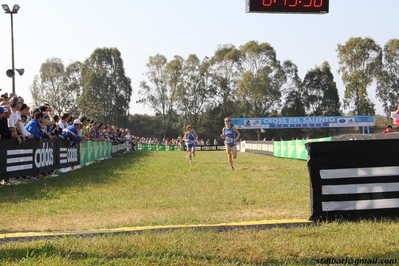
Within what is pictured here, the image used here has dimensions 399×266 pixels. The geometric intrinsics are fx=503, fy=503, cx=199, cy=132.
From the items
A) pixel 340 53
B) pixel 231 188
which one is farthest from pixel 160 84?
pixel 231 188

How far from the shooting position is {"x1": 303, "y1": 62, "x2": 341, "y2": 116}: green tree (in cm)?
8062

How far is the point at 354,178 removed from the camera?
23.0 ft

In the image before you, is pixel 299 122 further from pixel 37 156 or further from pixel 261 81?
pixel 37 156

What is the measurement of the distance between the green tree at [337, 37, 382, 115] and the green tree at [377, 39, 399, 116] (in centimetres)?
173

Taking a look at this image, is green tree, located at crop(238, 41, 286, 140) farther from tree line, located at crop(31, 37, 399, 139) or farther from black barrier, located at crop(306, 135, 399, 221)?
black barrier, located at crop(306, 135, 399, 221)

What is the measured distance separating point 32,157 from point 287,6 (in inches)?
321

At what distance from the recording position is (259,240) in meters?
5.58

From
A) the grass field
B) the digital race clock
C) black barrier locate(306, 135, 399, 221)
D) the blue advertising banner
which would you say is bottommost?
the grass field

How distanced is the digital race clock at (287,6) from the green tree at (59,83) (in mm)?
62522

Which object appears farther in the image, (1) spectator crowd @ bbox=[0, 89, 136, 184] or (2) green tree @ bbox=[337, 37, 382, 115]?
(2) green tree @ bbox=[337, 37, 382, 115]

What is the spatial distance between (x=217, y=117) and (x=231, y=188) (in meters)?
69.9

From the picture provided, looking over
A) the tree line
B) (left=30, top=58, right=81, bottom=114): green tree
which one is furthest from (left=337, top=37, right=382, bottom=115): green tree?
(left=30, top=58, right=81, bottom=114): green tree

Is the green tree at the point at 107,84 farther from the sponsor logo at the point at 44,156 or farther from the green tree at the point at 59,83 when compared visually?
the sponsor logo at the point at 44,156

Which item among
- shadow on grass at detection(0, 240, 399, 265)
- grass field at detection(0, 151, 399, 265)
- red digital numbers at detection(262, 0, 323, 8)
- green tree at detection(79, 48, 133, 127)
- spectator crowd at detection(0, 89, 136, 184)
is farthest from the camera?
green tree at detection(79, 48, 133, 127)
